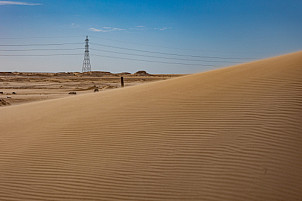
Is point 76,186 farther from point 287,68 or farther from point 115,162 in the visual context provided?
point 287,68

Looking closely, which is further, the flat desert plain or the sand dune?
the flat desert plain

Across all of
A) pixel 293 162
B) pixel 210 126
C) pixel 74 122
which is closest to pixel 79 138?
pixel 74 122

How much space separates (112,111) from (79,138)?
5.40 feet

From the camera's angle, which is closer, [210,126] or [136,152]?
[136,152]

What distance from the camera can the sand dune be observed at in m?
4.21

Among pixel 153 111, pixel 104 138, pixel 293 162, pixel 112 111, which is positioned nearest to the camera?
pixel 293 162

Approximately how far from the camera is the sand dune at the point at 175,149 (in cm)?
421

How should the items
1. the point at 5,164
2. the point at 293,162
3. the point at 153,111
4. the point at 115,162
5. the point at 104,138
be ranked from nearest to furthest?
the point at 293,162
the point at 115,162
the point at 5,164
the point at 104,138
the point at 153,111

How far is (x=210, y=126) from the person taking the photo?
18.6ft

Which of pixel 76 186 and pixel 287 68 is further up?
pixel 287 68

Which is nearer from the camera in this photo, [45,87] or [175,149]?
[175,149]

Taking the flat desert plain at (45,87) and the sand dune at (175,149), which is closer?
the sand dune at (175,149)

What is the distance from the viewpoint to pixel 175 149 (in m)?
5.13

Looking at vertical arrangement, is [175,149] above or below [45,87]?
below
